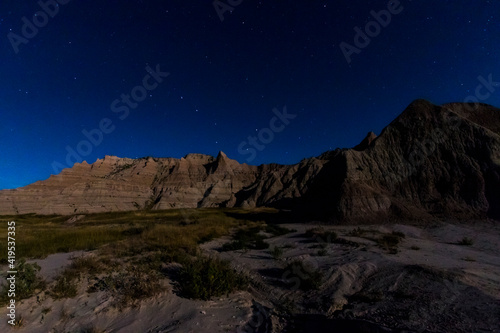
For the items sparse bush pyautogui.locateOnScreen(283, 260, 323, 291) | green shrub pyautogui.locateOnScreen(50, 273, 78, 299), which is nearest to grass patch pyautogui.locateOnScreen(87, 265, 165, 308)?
green shrub pyautogui.locateOnScreen(50, 273, 78, 299)

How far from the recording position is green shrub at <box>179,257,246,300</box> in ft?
19.7

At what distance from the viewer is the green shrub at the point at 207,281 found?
6016 mm

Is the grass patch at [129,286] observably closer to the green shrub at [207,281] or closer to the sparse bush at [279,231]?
the green shrub at [207,281]

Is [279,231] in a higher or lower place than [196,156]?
lower

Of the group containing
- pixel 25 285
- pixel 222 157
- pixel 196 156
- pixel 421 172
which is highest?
pixel 196 156

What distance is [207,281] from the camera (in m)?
6.38

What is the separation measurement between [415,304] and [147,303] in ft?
21.0

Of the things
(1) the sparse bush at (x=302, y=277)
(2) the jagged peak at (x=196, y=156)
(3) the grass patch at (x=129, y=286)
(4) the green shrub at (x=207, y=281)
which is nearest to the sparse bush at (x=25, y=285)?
(3) the grass patch at (x=129, y=286)

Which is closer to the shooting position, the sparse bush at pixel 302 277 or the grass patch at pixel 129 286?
the grass patch at pixel 129 286

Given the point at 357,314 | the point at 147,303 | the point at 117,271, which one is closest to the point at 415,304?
the point at 357,314

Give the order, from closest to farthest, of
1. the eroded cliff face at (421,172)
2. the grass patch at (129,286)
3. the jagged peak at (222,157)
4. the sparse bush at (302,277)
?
the grass patch at (129,286), the sparse bush at (302,277), the eroded cliff face at (421,172), the jagged peak at (222,157)

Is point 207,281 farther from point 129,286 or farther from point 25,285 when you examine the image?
point 25,285

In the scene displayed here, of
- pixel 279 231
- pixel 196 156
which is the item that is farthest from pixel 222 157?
pixel 279 231

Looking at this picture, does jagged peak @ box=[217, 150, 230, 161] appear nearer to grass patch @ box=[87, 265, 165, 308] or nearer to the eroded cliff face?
the eroded cliff face
